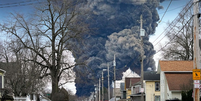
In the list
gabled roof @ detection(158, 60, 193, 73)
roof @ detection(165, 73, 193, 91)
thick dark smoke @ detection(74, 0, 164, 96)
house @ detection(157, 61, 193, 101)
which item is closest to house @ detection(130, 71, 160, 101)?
house @ detection(157, 61, 193, 101)

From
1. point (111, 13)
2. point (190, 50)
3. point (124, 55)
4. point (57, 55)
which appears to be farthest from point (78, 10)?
point (111, 13)

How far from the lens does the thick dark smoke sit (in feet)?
600

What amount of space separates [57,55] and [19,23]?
5.95 m

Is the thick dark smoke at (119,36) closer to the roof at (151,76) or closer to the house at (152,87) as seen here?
the roof at (151,76)

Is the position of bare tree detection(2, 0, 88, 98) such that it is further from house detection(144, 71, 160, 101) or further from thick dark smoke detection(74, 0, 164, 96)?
thick dark smoke detection(74, 0, 164, 96)

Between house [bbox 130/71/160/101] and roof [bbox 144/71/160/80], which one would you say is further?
house [bbox 130/71/160/101]

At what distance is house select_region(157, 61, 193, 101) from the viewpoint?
4050 cm

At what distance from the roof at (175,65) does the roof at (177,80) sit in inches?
33.5

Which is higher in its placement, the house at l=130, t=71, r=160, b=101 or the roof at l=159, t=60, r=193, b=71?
the roof at l=159, t=60, r=193, b=71

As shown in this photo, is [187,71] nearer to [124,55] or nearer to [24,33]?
[24,33]

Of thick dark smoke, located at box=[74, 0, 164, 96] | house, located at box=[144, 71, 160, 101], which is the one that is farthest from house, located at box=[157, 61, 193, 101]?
thick dark smoke, located at box=[74, 0, 164, 96]

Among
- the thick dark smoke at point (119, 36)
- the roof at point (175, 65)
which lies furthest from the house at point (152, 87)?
the thick dark smoke at point (119, 36)

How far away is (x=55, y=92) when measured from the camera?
37.1 meters

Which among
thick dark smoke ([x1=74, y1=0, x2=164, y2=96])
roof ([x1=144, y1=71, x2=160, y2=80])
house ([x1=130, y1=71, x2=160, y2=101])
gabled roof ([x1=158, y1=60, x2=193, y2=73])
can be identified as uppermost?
thick dark smoke ([x1=74, y1=0, x2=164, y2=96])
